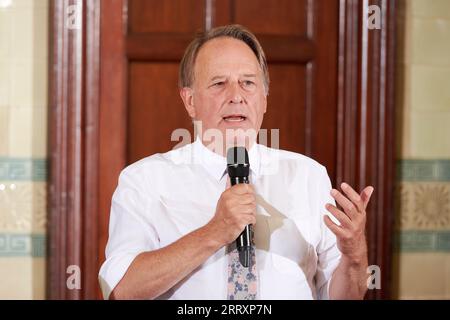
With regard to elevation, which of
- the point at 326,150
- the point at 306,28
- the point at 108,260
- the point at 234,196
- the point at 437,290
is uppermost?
the point at 306,28

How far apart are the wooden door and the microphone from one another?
0.76 ft

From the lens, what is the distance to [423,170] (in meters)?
1.57

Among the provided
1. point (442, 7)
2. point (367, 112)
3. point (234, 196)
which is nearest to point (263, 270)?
point (234, 196)

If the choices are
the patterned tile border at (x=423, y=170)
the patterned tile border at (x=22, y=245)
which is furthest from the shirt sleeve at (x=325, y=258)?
the patterned tile border at (x=22, y=245)

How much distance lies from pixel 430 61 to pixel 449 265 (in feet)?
1.69

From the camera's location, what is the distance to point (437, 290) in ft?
5.24

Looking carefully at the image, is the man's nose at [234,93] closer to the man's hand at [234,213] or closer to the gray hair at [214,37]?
the gray hair at [214,37]

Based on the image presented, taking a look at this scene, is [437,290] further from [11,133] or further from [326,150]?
[11,133]

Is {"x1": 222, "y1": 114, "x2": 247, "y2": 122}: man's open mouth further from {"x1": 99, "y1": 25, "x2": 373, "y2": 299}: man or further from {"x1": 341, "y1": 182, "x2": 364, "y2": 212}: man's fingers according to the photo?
{"x1": 341, "y1": 182, "x2": 364, "y2": 212}: man's fingers

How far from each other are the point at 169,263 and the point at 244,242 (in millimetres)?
151

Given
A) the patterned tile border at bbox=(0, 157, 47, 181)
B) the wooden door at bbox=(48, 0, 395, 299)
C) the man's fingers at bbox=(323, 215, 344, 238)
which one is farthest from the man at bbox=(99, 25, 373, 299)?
the patterned tile border at bbox=(0, 157, 47, 181)

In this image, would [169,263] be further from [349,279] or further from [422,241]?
[422,241]

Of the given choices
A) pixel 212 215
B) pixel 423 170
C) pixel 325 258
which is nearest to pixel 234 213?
pixel 212 215

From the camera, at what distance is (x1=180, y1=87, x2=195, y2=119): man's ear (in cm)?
135
